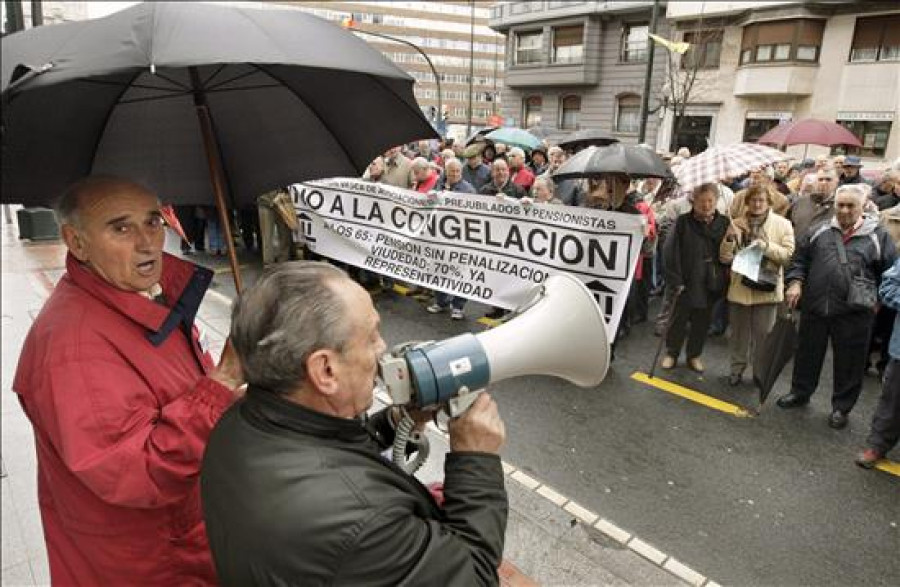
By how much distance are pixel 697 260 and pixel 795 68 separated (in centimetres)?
2270

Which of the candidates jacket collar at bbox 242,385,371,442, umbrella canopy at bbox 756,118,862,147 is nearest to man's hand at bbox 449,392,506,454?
jacket collar at bbox 242,385,371,442

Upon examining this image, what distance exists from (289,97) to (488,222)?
159 inches

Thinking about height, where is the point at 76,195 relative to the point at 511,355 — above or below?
above

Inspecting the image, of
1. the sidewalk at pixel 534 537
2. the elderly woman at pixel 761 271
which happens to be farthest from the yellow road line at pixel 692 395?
the sidewalk at pixel 534 537

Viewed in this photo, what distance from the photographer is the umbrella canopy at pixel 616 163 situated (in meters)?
5.45

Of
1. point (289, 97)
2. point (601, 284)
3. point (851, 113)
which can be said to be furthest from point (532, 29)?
point (289, 97)

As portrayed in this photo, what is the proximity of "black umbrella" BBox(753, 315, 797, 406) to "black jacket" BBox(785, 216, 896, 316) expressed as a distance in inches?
11.7

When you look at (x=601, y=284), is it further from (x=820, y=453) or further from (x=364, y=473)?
(x=364, y=473)

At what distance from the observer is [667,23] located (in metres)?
28.6

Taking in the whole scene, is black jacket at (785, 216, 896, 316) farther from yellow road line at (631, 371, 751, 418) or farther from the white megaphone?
the white megaphone

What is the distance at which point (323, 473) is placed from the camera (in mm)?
1056

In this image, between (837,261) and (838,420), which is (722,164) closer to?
(837,261)

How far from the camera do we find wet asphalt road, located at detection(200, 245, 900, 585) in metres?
3.18

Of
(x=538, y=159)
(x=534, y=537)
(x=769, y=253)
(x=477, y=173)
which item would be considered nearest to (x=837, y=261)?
(x=769, y=253)
